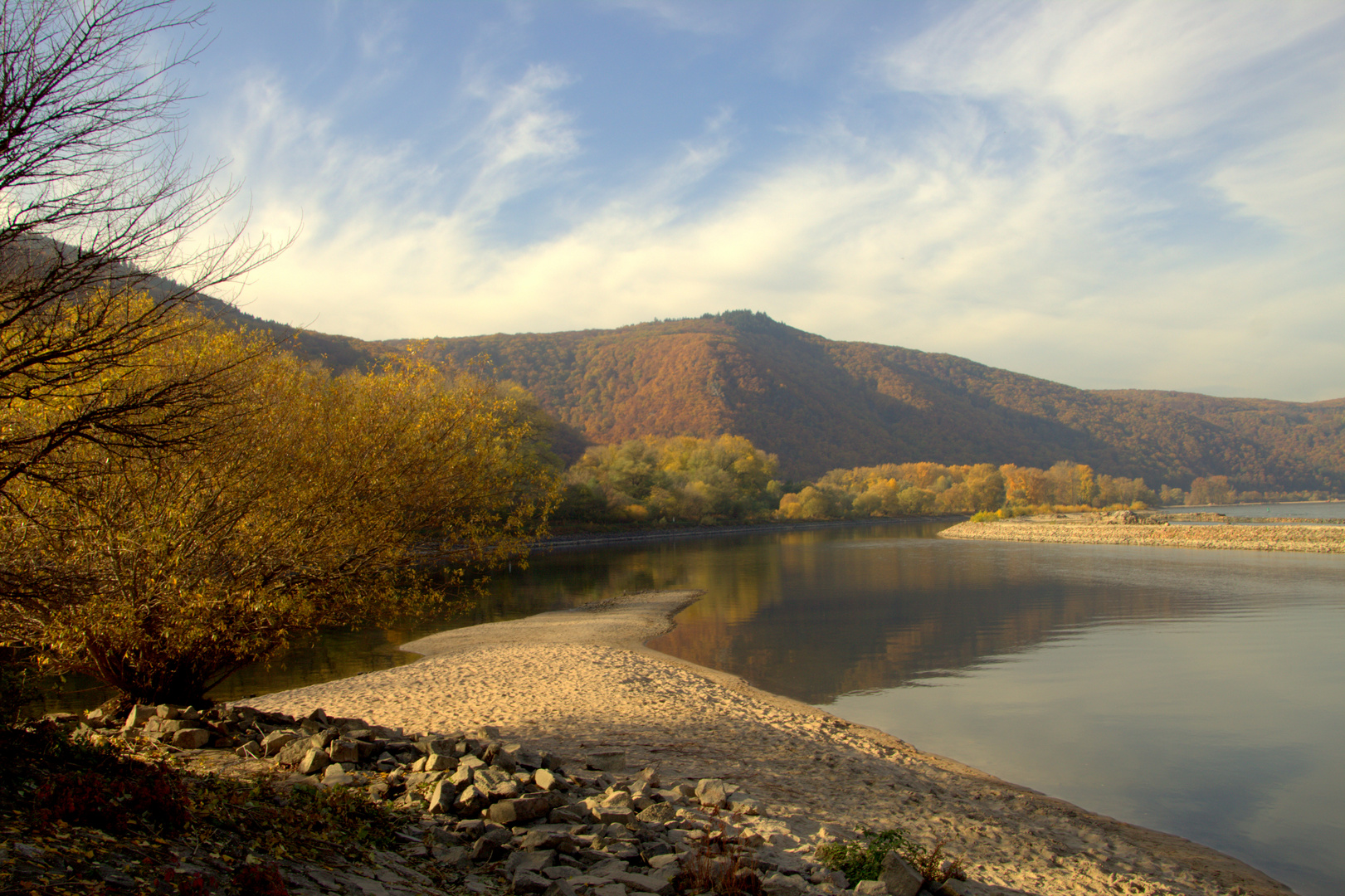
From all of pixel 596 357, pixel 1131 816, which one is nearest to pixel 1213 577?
pixel 1131 816

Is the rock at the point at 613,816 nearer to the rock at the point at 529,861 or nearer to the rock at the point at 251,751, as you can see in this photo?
the rock at the point at 529,861

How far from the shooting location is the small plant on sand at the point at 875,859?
235 inches

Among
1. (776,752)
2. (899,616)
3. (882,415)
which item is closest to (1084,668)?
(899,616)

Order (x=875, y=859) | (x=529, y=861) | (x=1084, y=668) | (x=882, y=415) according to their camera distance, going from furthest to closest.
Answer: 1. (x=882, y=415)
2. (x=1084, y=668)
3. (x=875, y=859)
4. (x=529, y=861)

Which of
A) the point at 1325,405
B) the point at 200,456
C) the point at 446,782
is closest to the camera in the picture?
the point at 446,782

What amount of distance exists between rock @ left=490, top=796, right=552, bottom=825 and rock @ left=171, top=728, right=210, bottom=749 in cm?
380

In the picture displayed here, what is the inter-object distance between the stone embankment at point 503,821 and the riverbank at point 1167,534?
54800mm

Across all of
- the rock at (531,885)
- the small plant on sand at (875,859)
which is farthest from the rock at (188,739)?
the small plant on sand at (875,859)

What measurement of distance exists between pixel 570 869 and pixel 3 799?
377 cm

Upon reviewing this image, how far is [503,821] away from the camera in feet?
21.1

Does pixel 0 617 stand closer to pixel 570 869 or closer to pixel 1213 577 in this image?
pixel 570 869

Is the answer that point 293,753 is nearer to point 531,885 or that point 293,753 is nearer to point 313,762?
point 313,762

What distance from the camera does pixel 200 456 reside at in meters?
8.79

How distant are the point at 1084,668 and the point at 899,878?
14.4 m
